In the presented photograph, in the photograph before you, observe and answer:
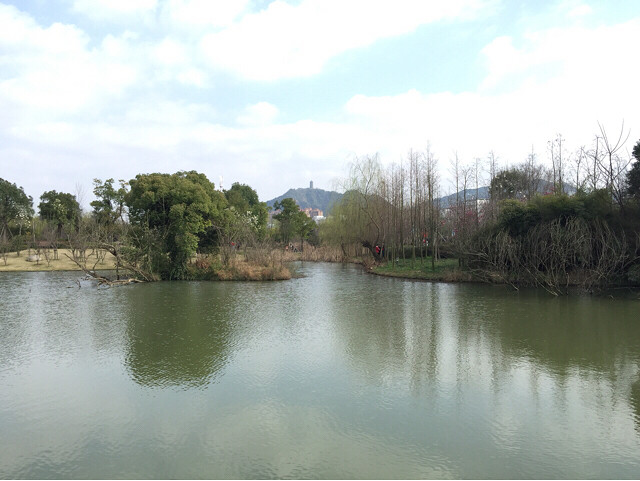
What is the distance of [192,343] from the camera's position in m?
9.20

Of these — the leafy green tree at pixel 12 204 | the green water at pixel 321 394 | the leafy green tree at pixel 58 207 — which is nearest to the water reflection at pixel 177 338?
the green water at pixel 321 394

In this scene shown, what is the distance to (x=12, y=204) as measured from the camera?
4128 cm

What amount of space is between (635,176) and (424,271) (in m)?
10.4

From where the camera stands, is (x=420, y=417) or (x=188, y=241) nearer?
(x=420, y=417)

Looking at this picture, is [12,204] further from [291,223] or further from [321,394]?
[321,394]

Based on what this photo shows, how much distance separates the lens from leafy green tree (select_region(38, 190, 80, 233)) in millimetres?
37125

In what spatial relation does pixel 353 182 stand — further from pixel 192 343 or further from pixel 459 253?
pixel 192 343

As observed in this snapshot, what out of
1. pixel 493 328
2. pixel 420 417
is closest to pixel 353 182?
pixel 493 328

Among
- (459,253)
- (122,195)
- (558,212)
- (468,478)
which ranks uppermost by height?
(122,195)

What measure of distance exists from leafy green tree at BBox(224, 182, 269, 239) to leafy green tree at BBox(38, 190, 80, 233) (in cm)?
1373

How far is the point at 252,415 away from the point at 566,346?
6837 mm

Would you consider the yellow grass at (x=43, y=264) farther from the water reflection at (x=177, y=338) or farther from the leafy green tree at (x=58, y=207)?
the water reflection at (x=177, y=338)

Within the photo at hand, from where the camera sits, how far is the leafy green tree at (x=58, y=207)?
3712cm

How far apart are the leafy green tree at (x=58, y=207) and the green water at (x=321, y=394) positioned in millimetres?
28341
